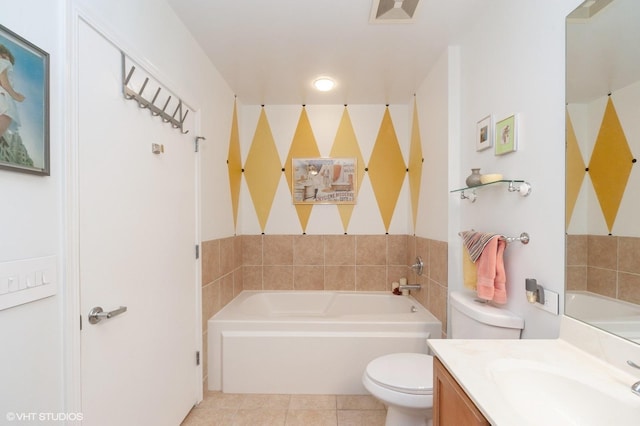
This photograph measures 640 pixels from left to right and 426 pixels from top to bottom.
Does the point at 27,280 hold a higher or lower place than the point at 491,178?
lower

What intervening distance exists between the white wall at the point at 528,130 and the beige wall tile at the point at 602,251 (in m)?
0.11

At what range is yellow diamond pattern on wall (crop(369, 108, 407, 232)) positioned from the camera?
123 inches

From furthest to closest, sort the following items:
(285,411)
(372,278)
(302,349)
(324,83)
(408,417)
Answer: (372,278), (324,83), (302,349), (285,411), (408,417)

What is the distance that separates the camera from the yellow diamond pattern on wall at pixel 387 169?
123 inches

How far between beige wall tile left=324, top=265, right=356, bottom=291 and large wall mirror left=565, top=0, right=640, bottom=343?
82.2 inches

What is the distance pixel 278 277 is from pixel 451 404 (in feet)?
7.69

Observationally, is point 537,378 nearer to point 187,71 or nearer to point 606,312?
point 606,312

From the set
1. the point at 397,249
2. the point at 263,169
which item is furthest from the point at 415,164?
the point at 263,169

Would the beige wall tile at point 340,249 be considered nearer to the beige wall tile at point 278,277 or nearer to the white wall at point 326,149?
the white wall at point 326,149

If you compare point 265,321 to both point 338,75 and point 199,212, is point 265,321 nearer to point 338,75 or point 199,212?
point 199,212

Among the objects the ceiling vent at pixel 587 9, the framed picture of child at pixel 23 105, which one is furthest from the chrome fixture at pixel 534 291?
the framed picture of child at pixel 23 105

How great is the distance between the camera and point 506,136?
146cm

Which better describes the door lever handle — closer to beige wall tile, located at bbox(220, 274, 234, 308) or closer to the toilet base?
beige wall tile, located at bbox(220, 274, 234, 308)

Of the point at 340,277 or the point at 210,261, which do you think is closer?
the point at 210,261
